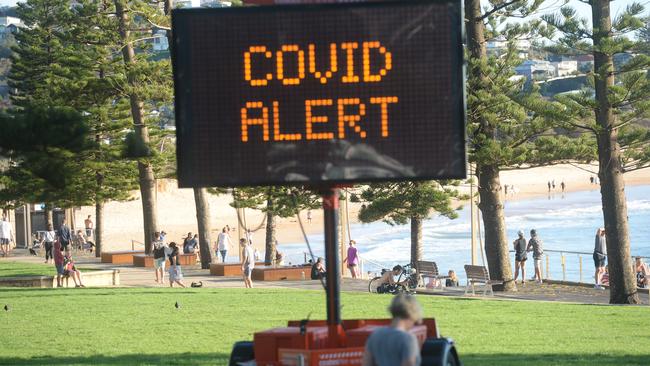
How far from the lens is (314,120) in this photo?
9664 millimetres

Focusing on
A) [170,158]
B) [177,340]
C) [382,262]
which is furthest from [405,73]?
[382,262]

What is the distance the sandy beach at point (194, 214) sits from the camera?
70.7 metres

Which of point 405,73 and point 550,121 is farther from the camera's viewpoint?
point 550,121

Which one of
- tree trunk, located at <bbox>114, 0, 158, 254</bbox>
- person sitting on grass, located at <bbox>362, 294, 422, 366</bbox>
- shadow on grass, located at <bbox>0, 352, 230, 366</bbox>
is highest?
tree trunk, located at <bbox>114, 0, 158, 254</bbox>

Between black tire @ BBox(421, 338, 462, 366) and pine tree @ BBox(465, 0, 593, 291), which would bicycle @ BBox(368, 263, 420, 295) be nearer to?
pine tree @ BBox(465, 0, 593, 291)

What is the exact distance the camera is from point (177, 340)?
1560 centimetres

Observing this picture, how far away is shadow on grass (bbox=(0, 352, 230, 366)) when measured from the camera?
13.1 m

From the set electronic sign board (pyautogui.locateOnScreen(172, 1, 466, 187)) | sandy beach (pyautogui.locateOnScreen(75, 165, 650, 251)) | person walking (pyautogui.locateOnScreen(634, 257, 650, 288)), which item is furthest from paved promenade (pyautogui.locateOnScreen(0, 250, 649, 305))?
sandy beach (pyautogui.locateOnScreen(75, 165, 650, 251))

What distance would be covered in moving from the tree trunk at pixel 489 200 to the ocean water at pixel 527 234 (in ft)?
42.7

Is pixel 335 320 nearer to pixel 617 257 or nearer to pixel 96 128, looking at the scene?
pixel 617 257

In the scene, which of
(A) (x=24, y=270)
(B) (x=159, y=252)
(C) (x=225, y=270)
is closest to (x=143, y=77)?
(C) (x=225, y=270)

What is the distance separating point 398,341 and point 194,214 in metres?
76.0

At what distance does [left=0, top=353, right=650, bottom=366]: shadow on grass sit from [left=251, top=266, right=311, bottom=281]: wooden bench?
17.3m

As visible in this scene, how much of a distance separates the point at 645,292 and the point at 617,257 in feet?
10.6
